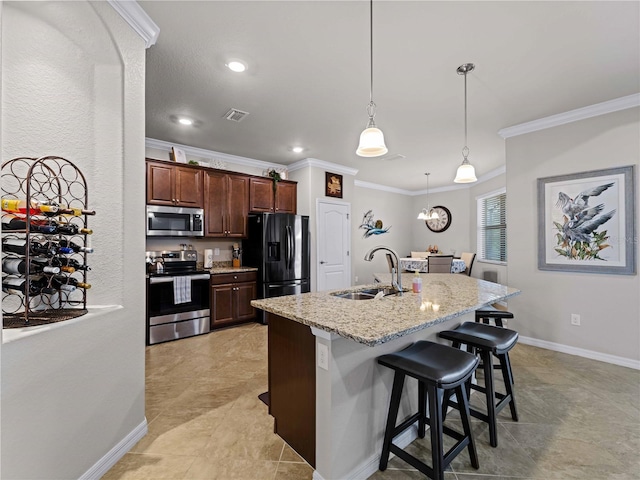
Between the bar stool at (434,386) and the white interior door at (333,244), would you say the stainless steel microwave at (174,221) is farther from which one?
the bar stool at (434,386)

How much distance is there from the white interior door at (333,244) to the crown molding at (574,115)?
2.78 m

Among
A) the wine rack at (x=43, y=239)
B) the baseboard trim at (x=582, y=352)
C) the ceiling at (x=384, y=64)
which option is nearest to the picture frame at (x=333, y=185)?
the ceiling at (x=384, y=64)

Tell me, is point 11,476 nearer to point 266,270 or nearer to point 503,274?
point 266,270

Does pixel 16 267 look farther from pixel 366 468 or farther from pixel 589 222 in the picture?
pixel 589 222

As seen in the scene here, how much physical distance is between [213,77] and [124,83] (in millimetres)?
960

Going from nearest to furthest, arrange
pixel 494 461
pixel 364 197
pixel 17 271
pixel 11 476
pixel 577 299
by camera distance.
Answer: pixel 11 476, pixel 17 271, pixel 494 461, pixel 577 299, pixel 364 197

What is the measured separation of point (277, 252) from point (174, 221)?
1.49 meters

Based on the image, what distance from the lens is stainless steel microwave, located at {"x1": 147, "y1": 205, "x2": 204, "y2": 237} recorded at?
3832 mm

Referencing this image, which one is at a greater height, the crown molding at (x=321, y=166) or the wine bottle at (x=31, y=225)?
the crown molding at (x=321, y=166)

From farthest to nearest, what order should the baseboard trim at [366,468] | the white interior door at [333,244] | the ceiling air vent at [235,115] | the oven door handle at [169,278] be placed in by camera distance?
the white interior door at [333,244]
the oven door handle at [169,278]
the ceiling air vent at [235,115]
the baseboard trim at [366,468]

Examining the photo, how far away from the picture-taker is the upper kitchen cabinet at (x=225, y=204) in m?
4.35

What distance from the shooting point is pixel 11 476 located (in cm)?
120

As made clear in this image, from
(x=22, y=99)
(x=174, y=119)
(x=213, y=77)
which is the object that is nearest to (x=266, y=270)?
(x=174, y=119)

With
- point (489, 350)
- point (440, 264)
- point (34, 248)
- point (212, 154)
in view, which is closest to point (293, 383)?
point (489, 350)
